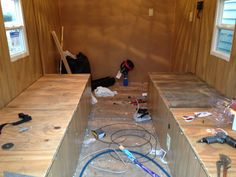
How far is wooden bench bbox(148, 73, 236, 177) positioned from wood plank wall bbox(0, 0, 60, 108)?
1.54 metres

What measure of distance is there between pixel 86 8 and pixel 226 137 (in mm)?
3506

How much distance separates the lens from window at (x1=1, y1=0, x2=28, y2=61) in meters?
2.29

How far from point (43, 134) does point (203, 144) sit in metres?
1.09

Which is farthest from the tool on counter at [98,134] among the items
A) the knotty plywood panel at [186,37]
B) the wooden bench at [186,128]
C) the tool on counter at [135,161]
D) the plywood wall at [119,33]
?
the plywood wall at [119,33]

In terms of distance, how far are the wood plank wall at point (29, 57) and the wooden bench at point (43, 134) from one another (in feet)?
0.40

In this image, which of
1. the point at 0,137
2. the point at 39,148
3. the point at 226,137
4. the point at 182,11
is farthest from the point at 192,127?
the point at 182,11

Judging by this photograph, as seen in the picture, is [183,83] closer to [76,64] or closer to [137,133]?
[137,133]

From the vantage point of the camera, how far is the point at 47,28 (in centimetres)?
337

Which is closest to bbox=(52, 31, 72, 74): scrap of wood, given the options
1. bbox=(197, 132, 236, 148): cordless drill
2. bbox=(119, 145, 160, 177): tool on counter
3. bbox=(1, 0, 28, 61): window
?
bbox=(1, 0, 28, 61): window

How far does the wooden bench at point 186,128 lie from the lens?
131 centimetres

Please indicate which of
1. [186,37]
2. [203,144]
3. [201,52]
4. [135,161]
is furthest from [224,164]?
[186,37]

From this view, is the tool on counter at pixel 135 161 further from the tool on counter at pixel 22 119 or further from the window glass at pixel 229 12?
the window glass at pixel 229 12

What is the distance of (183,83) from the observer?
2.74m

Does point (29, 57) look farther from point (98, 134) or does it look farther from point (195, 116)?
point (195, 116)
